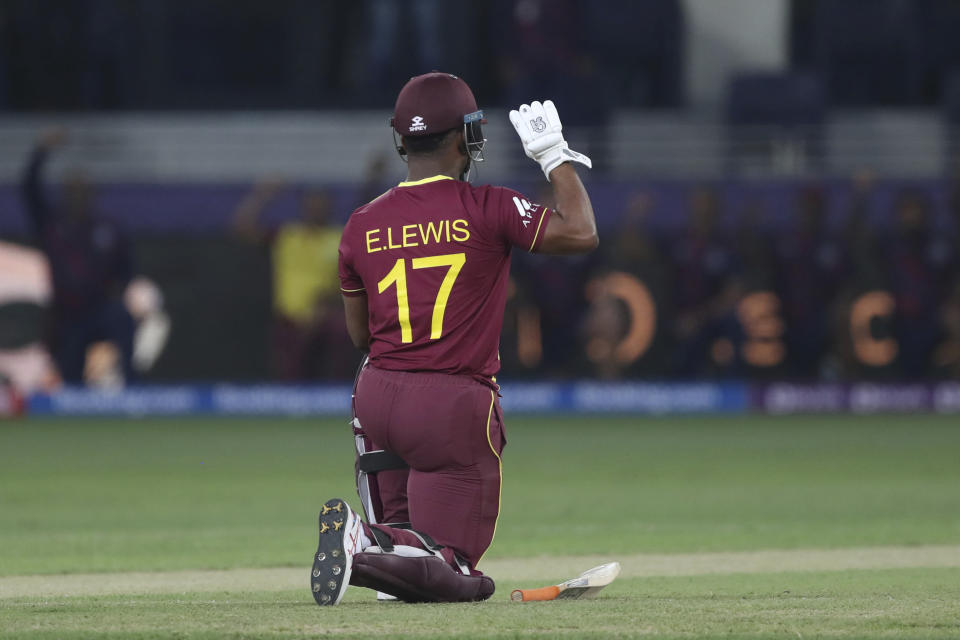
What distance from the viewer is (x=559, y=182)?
614 cm

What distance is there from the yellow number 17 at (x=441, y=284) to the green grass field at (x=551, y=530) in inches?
40.6

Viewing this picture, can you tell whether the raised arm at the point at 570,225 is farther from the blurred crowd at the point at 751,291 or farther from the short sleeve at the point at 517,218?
the blurred crowd at the point at 751,291

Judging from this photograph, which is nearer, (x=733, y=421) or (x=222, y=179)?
(x=733, y=421)

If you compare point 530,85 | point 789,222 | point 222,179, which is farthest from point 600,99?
point 222,179

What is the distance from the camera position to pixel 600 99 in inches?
922

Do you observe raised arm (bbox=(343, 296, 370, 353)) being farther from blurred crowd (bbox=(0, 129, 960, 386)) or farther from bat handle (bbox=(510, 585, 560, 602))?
blurred crowd (bbox=(0, 129, 960, 386))

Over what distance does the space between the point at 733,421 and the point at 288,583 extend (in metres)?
13.4

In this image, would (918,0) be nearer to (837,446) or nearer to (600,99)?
(600,99)

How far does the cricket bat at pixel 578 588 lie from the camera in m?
6.28

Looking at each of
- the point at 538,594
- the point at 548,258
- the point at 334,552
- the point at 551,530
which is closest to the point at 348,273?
the point at 334,552


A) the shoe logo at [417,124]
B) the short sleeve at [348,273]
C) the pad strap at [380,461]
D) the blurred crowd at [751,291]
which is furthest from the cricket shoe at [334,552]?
the blurred crowd at [751,291]

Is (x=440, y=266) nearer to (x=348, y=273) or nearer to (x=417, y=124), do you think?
(x=348, y=273)

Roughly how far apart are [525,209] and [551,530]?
174 inches

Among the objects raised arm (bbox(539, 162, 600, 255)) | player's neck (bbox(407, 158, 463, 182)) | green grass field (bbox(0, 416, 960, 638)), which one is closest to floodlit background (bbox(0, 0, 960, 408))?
green grass field (bbox(0, 416, 960, 638))
